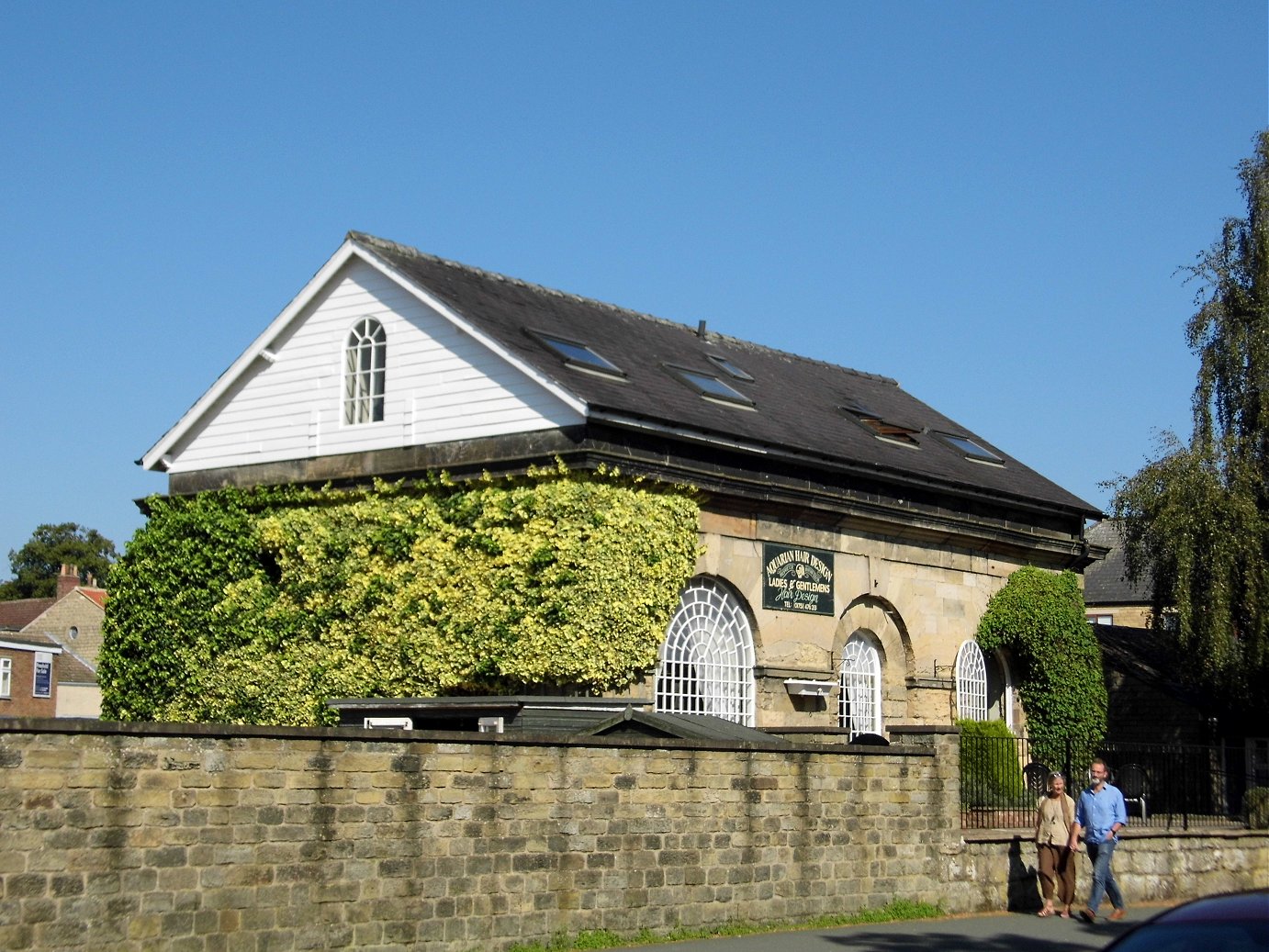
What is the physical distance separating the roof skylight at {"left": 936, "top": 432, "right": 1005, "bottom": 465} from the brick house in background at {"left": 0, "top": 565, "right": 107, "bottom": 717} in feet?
83.2

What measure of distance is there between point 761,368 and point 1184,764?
9.85m

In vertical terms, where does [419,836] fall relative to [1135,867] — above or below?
above

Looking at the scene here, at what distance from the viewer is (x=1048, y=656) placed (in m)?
28.5

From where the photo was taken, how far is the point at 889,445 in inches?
1115

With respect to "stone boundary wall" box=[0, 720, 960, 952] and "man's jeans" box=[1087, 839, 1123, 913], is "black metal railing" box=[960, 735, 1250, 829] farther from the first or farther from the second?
"stone boundary wall" box=[0, 720, 960, 952]

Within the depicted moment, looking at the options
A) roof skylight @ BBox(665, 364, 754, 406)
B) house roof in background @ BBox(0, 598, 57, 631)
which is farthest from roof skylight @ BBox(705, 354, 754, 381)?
house roof in background @ BBox(0, 598, 57, 631)

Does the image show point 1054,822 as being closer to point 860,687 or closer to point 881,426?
point 860,687

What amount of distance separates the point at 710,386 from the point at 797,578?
3344mm

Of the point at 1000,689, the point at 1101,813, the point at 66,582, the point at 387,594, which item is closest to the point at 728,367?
the point at 1000,689

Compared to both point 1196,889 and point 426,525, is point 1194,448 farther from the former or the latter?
point 426,525

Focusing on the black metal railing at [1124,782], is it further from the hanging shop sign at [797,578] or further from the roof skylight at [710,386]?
the roof skylight at [710,386]

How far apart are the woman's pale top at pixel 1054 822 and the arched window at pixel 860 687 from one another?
276 inches

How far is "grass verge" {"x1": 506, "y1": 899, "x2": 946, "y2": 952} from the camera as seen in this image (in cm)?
1486

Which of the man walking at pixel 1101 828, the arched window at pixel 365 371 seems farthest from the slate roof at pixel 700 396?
the man walking at pixel 1101 828
